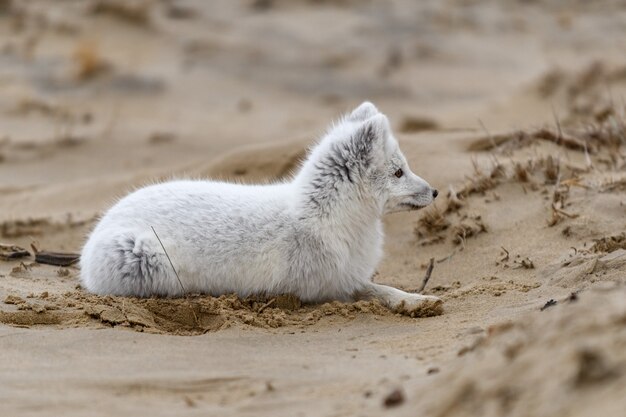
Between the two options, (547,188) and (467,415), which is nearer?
(467,415)

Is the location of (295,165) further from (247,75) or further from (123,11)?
(123,11)

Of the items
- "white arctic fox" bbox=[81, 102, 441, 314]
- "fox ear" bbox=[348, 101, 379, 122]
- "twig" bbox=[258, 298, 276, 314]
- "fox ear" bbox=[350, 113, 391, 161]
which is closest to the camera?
"twig" bbox=[258, 298, 276, 314]

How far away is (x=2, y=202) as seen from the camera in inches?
418

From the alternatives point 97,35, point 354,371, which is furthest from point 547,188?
point 97,35

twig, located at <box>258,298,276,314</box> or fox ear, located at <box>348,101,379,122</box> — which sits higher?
fox ear, located at <box>348,101,379,122</box>

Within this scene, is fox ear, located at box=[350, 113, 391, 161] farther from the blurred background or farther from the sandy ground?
the blurred background

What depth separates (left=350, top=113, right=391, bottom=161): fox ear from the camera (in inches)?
255

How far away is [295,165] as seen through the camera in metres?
9.12

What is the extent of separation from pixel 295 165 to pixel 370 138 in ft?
8.75

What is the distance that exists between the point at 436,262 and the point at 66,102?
31.0 ft

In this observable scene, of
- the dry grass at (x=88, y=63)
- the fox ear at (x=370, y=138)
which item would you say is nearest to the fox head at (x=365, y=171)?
the fox ear at (x=370, y=138)

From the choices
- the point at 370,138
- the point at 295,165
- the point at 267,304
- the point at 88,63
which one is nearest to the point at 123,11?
the point at 88,63

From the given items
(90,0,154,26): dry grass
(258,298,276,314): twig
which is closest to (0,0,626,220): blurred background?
(90,0,154,26): dry grass

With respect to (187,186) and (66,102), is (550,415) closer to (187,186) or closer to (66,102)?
(187,186)
